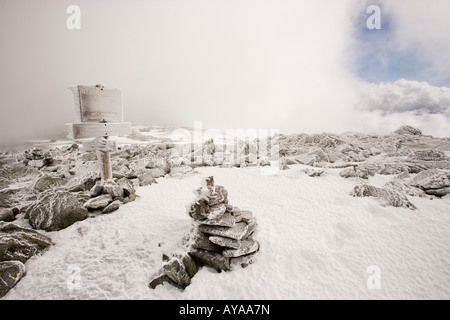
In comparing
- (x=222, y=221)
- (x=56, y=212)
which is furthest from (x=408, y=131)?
(x=56, y=212)

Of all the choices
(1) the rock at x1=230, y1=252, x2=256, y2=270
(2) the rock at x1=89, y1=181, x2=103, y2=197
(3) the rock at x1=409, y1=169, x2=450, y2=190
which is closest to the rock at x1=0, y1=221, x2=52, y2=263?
(2) the rock at x1=89, y1=181, x2=103, y2=197

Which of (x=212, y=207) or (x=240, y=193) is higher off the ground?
(x=212, y=207)

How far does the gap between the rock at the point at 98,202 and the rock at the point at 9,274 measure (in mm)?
3264

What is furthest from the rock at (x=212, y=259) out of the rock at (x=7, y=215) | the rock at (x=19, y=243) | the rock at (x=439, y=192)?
the rock at (x=439, y=192)

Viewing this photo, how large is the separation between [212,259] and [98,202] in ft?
19.8

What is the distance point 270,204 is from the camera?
10227 millimetres

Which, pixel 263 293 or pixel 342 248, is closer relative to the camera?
pixel 263 293

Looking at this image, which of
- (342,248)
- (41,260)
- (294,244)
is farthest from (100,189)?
(342,248)

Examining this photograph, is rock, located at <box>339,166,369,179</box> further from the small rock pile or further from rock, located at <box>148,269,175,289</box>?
the small rock pile

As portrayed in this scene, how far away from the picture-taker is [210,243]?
21.5 ft

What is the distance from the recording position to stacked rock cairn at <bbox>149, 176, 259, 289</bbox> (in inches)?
227

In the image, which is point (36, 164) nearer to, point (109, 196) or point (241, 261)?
point (109, 196)
